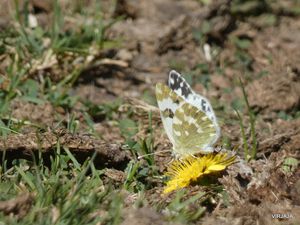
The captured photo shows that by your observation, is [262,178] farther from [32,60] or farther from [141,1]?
[141,1]

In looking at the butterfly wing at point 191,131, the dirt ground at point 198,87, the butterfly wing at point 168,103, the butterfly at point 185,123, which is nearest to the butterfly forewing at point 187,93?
the butterfly at point 185,123

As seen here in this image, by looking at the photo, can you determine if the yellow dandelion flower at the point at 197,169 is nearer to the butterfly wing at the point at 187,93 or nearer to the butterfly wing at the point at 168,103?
the butterfly wing at the point at 168,103

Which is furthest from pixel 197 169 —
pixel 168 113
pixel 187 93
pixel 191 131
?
pixel 187 93

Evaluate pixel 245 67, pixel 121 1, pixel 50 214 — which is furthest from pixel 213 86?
pixel 50 214

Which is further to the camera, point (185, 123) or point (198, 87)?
point (198, 87)

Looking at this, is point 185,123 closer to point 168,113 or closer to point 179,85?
point 168,113

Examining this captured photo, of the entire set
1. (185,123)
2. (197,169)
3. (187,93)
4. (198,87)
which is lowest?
(198,87)

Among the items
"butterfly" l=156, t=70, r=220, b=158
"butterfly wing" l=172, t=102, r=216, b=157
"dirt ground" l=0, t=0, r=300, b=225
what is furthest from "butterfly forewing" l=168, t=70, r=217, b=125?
"dirt ground" l=0, t=0, r=300, b=225
